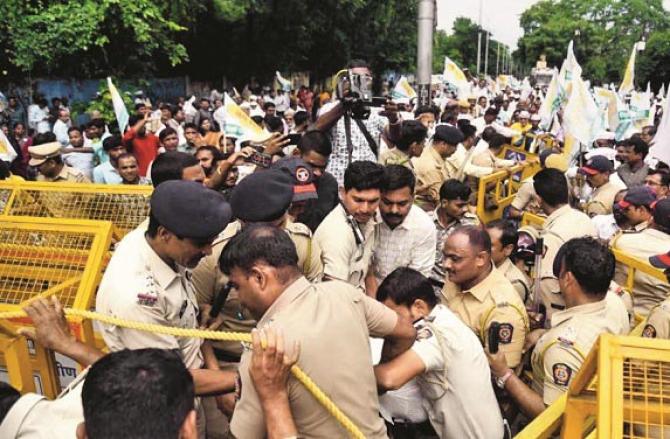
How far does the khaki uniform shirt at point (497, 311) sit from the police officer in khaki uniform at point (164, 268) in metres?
1.42

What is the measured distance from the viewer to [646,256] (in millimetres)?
4234

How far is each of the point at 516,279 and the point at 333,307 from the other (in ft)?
7.96

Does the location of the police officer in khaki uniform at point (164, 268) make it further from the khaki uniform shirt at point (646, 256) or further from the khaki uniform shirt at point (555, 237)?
the khaki uniform shirt at point (646, 256)

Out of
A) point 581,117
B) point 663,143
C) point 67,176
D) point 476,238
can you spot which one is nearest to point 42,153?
point 67,176

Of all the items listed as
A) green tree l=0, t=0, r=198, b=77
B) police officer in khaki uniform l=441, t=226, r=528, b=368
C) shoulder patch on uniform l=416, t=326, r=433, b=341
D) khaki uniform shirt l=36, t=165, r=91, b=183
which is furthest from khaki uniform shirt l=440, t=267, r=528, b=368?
green tree l=0, t=0, r=198, b=77

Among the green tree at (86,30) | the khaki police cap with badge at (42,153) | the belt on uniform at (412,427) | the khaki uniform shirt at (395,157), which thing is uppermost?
the green tree at (86,30)

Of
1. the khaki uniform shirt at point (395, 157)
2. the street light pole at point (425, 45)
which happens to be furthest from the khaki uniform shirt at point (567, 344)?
the street light pole at point (425, 45)

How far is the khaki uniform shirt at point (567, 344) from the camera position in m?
2.73

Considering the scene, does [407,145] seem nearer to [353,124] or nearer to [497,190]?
[353,124]

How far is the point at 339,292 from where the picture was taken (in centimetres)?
214

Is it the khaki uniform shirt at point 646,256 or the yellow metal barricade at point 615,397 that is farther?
the khaki uniform shirt at point 646,256

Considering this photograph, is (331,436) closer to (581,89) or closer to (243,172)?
(243,172)

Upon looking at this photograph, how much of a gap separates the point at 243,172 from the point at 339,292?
12.7 feet

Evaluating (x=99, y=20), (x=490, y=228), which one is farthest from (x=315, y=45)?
(x=490, y=228)
